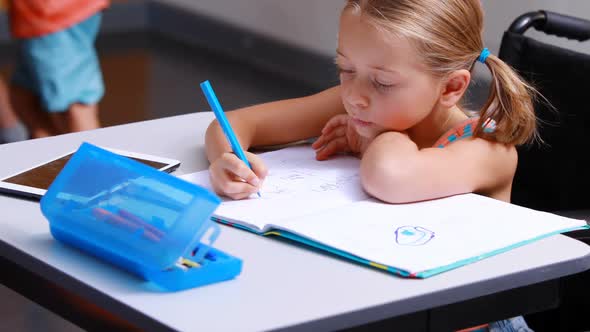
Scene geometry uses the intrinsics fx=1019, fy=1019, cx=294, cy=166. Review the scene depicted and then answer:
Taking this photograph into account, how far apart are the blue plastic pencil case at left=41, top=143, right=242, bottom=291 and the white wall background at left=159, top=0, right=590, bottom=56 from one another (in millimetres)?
2367

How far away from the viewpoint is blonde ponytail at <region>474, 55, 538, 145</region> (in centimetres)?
139

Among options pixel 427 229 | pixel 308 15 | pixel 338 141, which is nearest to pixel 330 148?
pixel 338 141

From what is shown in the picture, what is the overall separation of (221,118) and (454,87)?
352 mm

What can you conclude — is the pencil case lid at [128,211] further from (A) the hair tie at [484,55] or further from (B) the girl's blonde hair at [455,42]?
(A) the hair tie at [484,55]

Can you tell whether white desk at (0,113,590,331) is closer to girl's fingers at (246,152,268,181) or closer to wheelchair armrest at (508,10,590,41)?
girl's fingers at (246,152,268,181)

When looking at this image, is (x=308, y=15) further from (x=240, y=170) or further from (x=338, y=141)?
(x=240, y=170)

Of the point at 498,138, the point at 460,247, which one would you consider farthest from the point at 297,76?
the point at 460,247

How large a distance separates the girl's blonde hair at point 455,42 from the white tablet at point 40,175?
13.2 inches

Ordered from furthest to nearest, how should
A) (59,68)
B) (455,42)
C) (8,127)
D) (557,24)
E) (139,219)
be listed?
(8,127) → (59,68) → (557,24) → (455,42) → (139,219)

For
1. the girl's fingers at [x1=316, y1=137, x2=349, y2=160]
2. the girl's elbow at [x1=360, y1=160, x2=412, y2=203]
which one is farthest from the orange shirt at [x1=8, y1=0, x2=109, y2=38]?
the girl's elbow at [x1=360, y1=160, x2=412, y2=203]

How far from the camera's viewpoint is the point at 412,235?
1131 mm

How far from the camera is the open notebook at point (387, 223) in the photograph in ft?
3.55

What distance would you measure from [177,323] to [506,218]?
45 centimetres

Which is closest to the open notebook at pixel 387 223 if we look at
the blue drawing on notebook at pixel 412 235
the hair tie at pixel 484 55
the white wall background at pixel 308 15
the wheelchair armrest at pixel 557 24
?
the blue drawing on notebook at pixel 412 235
